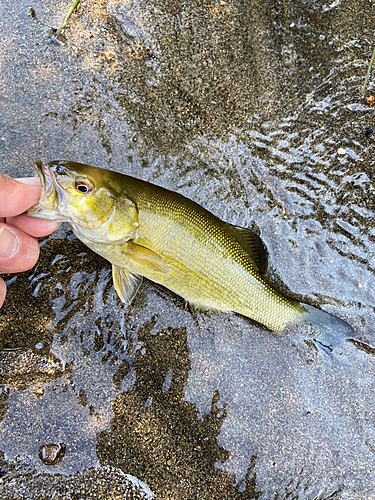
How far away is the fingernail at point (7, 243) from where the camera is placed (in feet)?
9.46

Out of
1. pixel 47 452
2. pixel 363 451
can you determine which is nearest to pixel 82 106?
pixel 47 452

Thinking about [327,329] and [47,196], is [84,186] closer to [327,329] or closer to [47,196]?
[47,196]

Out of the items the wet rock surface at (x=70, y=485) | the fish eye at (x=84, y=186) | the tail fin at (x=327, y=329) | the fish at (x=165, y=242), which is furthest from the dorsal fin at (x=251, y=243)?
the wet rock surface at (x=70, y=485)

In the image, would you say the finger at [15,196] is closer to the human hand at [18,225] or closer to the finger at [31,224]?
the human hand at [18,225]

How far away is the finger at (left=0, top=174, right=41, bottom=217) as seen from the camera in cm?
282

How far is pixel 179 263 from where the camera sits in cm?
339

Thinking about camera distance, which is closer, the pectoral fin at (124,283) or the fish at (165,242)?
the fish at (165,242)

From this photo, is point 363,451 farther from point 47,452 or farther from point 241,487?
point 47,452

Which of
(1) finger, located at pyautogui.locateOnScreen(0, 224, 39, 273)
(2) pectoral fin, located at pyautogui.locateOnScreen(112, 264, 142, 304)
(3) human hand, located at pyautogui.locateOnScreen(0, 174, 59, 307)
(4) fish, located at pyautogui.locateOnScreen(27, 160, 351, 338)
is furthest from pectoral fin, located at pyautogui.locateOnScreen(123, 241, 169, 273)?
(1) finger, located at pyautogui.locateOnScreen(0, 224, 39, 273)

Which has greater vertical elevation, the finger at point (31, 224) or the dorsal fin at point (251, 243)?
the dorsal fin at point (251, 243)

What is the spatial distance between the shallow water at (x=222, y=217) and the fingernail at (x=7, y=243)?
2.16 ft

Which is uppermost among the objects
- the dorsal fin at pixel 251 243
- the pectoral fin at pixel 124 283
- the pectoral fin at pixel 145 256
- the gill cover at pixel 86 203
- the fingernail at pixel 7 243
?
the dorsal fin at pixel 251 243

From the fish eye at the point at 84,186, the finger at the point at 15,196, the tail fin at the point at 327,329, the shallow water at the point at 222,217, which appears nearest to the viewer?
the finger at the point at 15,196

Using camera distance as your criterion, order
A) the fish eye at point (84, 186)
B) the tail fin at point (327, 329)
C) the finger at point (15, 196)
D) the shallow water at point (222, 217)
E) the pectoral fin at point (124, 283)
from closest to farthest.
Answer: the finger at point (15, 196) < the fish eye at point (84, 186) < the shallow water at point (222, 217) < the pectoral fin at point (124, 283) < the tail fin at point (327, 329)
